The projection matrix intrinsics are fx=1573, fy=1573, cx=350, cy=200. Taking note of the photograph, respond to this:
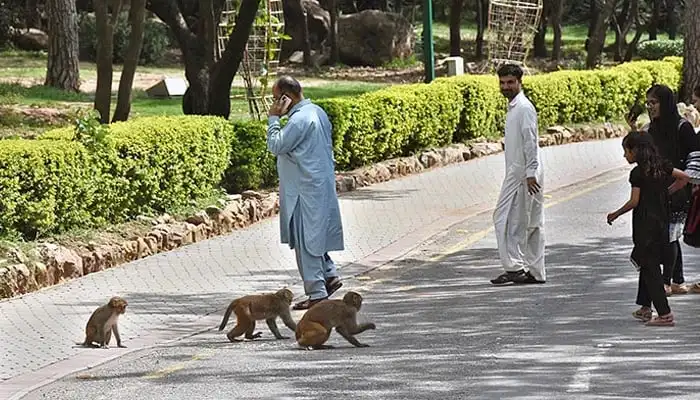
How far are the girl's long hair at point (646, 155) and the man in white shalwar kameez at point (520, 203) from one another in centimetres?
214

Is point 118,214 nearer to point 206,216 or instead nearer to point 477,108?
point 206,216

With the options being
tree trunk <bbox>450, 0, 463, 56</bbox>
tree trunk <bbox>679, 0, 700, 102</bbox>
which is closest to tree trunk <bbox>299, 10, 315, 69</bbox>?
tree trunk <bbox>450, 0, 463, 56</bbox>

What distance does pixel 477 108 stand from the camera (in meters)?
25.3

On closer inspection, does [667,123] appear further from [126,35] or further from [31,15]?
[31,15]

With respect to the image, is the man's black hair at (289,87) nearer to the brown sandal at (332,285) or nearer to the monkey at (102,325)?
the brown sandal at (332,285)

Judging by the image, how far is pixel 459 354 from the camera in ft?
33.6

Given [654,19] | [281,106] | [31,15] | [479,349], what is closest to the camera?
[479,349]

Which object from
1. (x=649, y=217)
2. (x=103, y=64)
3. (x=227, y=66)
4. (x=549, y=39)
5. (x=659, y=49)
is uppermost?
(x=103, y=64)

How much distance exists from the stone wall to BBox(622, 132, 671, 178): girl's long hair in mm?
5160

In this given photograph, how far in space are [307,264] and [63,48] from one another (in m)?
19.3

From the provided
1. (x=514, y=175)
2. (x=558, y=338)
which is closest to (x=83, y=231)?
(x=514, y=175)

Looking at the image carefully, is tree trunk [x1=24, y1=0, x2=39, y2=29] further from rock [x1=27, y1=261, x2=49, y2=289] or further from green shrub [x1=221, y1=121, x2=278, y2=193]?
rock [x1=27, y1=261, x2=49, y2=289]

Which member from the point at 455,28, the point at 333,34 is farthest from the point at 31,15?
the point at 455,28

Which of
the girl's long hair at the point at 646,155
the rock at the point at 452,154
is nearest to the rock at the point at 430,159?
the rock at the point at 452,154
